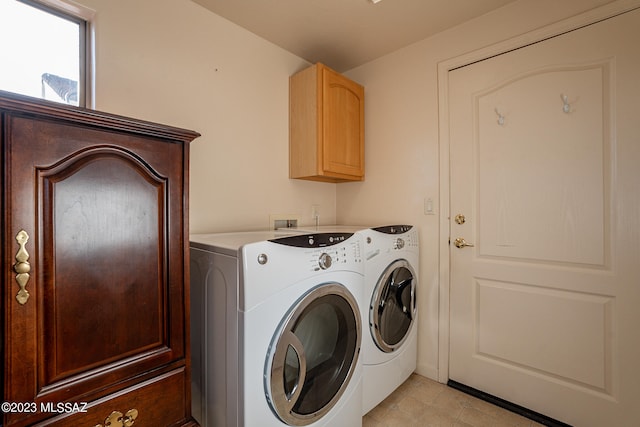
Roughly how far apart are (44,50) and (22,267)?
3.91 feet

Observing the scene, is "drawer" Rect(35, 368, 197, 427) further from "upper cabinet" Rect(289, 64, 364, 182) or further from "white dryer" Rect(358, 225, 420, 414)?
"upper cabinet" Rect(289, 64, 364, 182)

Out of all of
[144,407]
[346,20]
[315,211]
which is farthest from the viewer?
[315,211]

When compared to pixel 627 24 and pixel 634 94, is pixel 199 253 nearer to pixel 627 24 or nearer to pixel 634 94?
pixel 634 94

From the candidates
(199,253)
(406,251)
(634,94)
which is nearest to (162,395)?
(199,253)

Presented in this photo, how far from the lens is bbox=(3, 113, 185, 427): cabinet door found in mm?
761

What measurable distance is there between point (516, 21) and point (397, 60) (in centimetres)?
77

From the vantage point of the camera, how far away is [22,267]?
2.48ft

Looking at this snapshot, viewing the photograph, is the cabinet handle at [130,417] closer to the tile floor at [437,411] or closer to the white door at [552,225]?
the tile floor at [437,411]

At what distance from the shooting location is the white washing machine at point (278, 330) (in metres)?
1.05

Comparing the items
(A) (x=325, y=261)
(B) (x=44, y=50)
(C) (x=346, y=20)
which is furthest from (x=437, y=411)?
(B) (x=44, y=50)

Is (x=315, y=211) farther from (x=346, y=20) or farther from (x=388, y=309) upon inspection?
(x=346, y=20)

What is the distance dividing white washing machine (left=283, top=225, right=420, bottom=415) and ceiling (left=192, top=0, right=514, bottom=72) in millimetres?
1325

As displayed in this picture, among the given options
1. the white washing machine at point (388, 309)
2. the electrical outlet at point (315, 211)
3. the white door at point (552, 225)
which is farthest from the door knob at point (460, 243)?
the electrical outlet at point (315, 211)

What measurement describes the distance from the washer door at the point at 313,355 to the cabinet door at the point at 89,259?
1.28 ft
